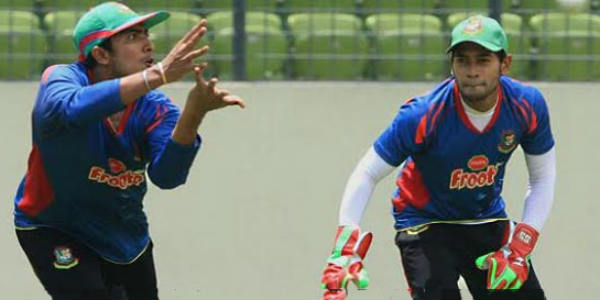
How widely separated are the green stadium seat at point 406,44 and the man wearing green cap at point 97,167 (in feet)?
9.32

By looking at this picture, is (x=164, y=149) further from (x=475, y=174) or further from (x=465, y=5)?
(x=465, y=5)

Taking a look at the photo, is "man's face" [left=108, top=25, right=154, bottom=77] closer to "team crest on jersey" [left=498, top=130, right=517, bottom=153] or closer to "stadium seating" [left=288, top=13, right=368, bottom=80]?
"team crest on jersey" [left=498, top=130, right=517, bottom=153]

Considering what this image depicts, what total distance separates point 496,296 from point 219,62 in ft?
9.76

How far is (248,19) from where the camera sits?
8.15m

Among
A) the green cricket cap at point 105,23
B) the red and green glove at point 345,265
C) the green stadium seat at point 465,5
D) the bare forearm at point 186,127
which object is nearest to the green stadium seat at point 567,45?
the green stadium seat at point 465,5

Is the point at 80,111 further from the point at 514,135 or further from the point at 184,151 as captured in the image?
the point at 514,135

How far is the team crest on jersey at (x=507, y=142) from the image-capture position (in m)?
5.65

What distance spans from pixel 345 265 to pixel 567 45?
3.49m

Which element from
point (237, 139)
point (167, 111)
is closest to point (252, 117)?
point (237, 139)

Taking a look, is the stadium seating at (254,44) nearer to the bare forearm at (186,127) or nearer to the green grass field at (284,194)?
the green grass field at (284,194)

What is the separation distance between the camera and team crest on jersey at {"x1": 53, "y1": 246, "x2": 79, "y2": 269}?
543 centimetres

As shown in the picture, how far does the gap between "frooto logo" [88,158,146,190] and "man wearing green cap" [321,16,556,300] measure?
83 cm

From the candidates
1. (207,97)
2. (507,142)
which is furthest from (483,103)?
(207,97)

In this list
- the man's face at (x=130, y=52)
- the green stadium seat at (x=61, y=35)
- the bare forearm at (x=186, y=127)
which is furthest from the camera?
the green stadium seat at (x=61, y=35)
